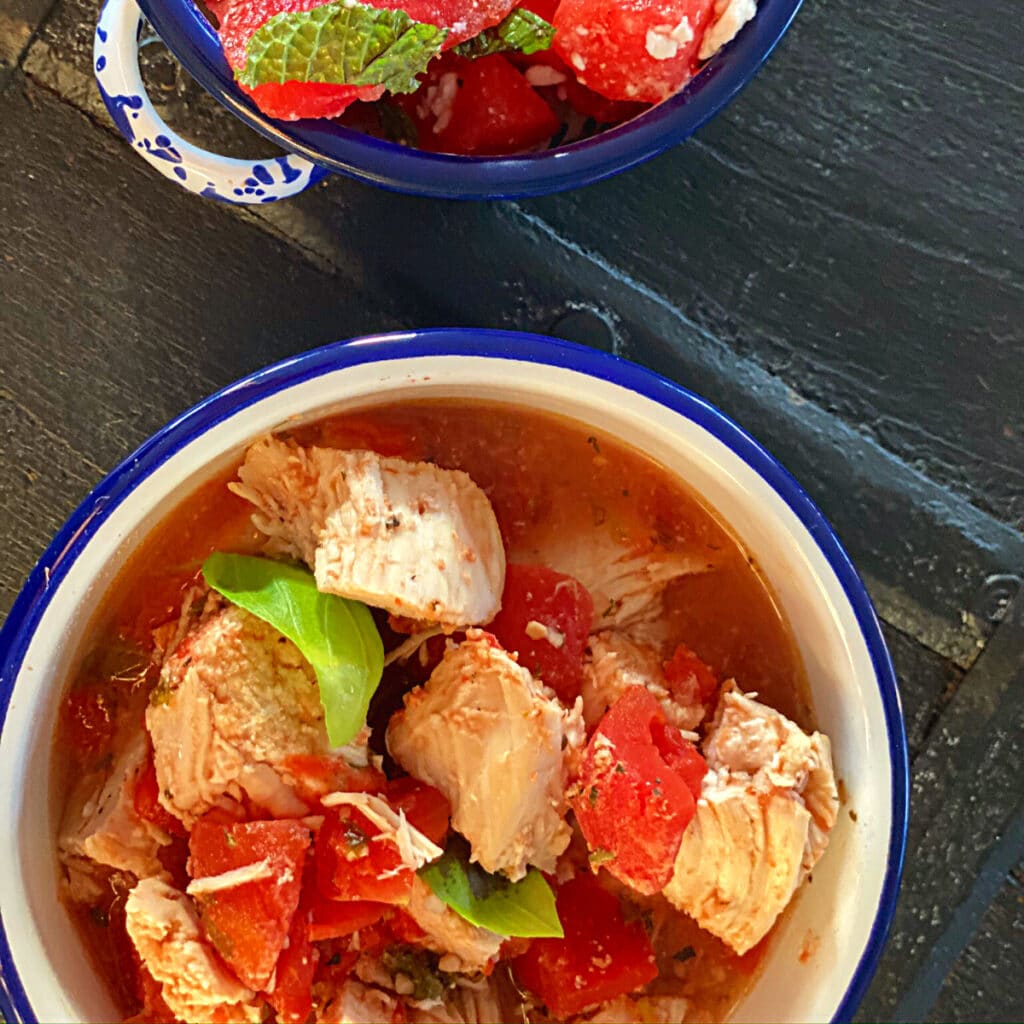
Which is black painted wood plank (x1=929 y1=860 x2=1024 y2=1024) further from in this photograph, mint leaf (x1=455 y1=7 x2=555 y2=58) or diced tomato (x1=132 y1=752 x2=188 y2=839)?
mint leaf (x1=455 y1=7 x2=555 y2=58)

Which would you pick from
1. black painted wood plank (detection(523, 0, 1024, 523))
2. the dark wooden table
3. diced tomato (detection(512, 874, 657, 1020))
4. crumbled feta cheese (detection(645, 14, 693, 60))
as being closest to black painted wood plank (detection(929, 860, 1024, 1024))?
the dark wooden table

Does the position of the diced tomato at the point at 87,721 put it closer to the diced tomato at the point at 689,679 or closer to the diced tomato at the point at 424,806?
the diced tomato at the point at 424,806

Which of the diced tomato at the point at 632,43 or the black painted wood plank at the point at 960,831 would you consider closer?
the diced tomato at the point at 632,43

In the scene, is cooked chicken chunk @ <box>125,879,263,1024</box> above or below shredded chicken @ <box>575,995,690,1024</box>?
below

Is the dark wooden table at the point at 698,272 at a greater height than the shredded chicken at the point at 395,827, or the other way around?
the dark wooden table at the point at 698,272

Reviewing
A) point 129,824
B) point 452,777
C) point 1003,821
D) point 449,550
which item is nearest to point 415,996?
point 452,777

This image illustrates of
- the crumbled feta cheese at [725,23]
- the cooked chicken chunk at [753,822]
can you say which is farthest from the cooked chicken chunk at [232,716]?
the crumbled feta cheese at [725,23]
